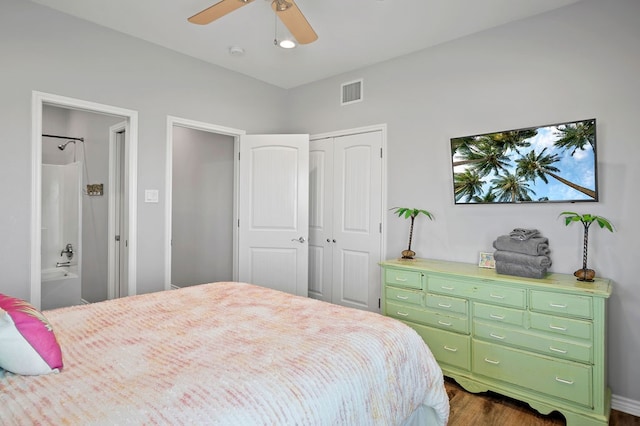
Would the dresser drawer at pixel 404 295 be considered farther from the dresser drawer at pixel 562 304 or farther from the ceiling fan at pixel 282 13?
the ceiling fan at pixel 282 13

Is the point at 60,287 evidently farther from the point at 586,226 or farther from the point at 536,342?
the point at 586,226

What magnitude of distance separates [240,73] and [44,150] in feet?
8.69

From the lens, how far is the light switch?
320cm

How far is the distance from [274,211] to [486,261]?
2163mm

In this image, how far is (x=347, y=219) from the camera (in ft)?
12.7

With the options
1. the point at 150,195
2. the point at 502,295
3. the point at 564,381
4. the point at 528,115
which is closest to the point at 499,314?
the point at 502,295

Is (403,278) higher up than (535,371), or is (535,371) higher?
(403,278)

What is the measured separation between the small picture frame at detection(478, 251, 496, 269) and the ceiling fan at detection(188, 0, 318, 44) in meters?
2.04

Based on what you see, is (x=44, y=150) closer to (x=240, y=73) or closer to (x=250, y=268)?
(x=240, y=73)

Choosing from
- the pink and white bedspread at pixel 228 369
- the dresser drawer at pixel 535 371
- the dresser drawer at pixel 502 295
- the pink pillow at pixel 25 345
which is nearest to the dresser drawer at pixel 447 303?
the dresser drawer at pixel 502 295

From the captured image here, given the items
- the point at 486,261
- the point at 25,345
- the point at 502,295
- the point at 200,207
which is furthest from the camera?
the point at 200,207

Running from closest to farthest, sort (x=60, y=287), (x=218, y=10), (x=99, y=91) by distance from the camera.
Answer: (x=218, y=10) < (x=99, y=91) < (x=60, y=287)

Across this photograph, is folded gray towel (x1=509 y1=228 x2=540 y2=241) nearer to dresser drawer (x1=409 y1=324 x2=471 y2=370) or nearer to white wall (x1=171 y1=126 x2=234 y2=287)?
dresser drawer (x1=409 y1=324 x2=471 y2=370)

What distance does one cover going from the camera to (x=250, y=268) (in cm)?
396
